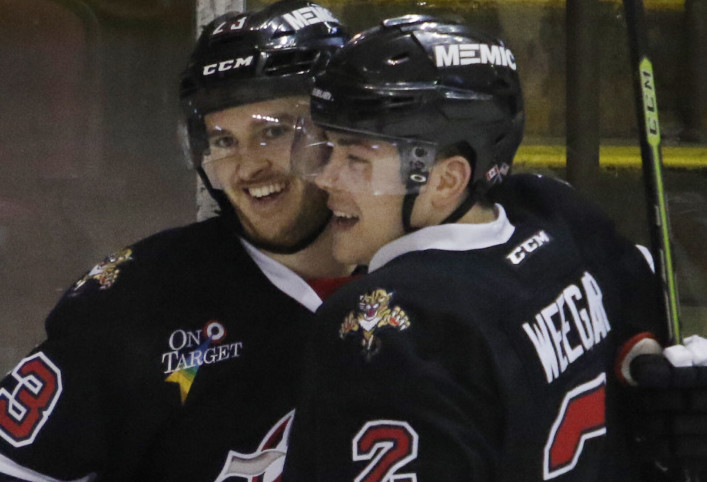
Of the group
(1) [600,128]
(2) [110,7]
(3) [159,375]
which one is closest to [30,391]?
(3) [159,375]

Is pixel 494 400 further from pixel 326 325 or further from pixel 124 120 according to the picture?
pixel 124 120

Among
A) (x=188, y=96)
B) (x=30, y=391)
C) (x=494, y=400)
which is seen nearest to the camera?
(x=494, y=400)

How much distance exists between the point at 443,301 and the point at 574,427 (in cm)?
22

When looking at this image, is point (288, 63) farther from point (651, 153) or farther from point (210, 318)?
point (651, 153)

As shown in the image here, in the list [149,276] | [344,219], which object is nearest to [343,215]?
[344,219]

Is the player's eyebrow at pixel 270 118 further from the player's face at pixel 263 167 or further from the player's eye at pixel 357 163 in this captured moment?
the player's eye at pixel 357 163

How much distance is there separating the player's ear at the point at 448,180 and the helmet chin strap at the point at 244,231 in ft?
1.20

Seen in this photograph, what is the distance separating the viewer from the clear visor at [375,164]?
1.26m

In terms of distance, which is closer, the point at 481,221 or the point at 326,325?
the point at 326,325

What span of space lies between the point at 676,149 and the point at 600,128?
16 cm

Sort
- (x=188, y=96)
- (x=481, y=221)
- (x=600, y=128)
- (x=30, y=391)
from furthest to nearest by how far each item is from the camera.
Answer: (x=600, y=128) → (x=188, y=96) → (x=30, y=391) → (x=481, y=221)

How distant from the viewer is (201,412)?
152 centimetres

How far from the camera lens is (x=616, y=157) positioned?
219cm

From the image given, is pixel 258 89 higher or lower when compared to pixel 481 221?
higher
